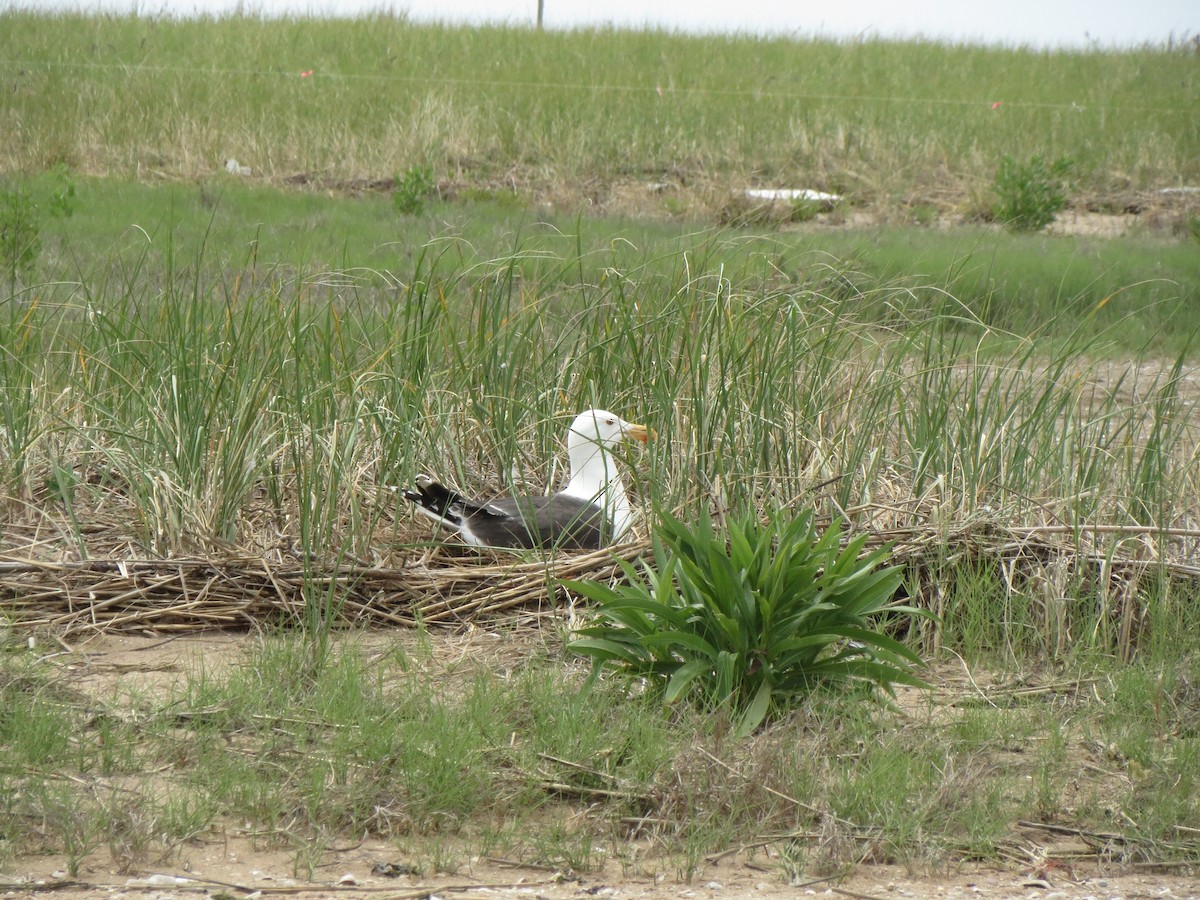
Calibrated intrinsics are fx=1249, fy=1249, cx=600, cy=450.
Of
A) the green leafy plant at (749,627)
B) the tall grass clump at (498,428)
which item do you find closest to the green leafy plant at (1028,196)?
the tall grass clump at (498,428)

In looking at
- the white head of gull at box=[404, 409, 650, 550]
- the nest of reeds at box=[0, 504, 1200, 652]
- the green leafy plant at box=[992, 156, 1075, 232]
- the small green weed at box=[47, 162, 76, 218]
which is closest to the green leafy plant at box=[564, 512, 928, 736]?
the nest of reeds at box=[0, 504, 1200, 652]

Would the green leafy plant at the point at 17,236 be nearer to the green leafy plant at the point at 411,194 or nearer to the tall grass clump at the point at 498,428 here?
the tall grass clump at the point at 498,428

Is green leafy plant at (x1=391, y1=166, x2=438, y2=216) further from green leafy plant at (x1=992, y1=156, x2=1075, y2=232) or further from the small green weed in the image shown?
green leafy plant at (x1=992, y1=156, x2=1075, y2=232)

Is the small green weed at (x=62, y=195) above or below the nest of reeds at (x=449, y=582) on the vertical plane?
above

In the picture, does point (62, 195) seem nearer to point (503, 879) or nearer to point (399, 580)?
point (399, 580)

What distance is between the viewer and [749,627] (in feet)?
10.5

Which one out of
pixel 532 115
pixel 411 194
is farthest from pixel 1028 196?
pixel 532 115

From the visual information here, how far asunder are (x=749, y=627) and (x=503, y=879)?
3.34 feet

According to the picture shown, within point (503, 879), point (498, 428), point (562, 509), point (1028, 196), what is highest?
point (1028, 196)

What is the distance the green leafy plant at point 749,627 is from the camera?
3176mm

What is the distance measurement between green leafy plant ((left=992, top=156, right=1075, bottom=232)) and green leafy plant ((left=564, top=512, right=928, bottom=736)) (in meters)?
9.39

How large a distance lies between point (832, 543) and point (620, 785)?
0.96 metres

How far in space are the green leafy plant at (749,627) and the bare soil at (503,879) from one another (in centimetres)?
61

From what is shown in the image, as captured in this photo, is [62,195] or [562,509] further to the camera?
[62,195]
